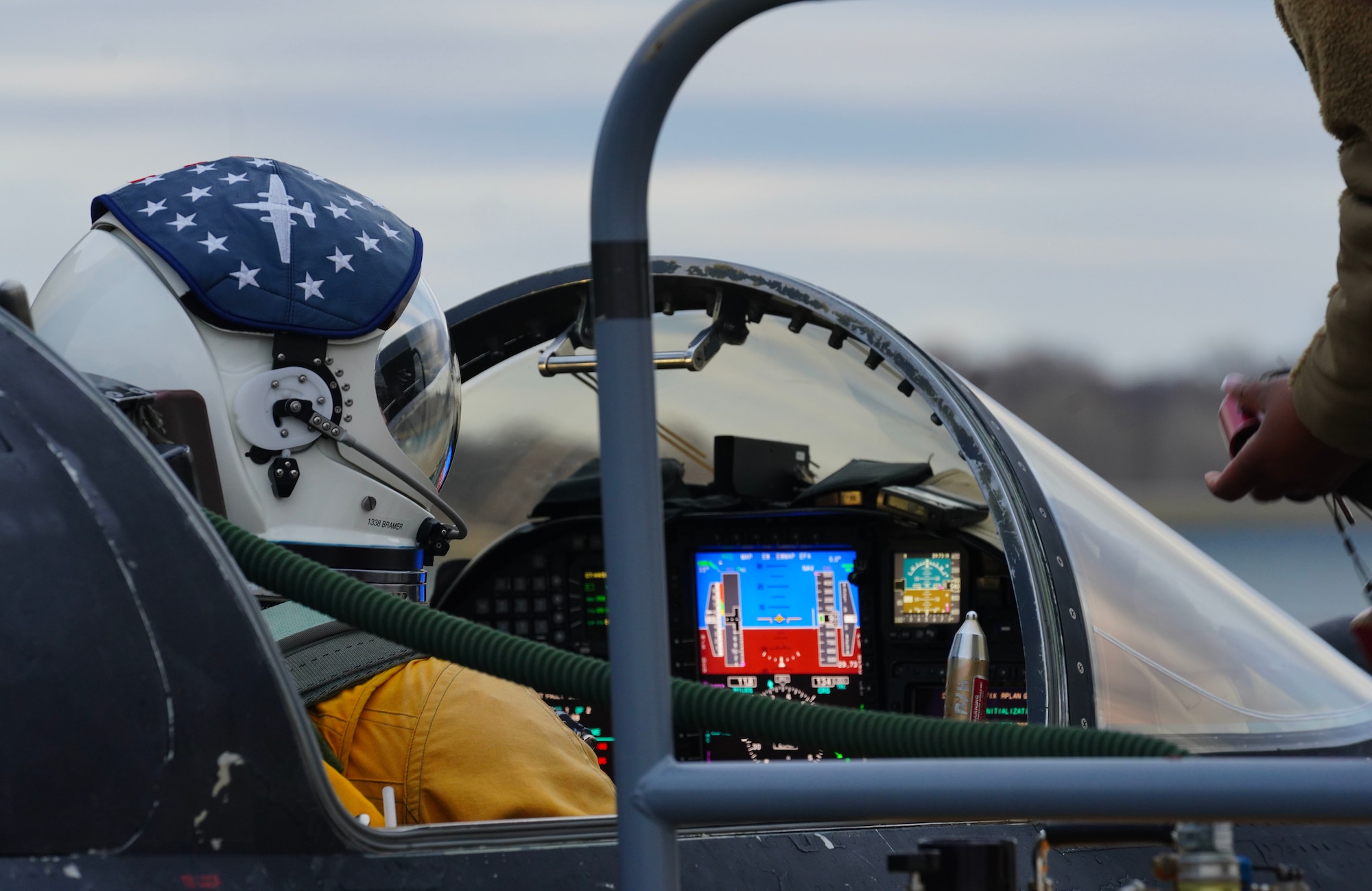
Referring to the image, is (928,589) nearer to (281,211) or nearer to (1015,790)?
(281,211)

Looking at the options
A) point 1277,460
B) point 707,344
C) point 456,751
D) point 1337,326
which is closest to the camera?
point 1337,326

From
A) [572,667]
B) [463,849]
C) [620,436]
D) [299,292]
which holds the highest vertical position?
[299,292]

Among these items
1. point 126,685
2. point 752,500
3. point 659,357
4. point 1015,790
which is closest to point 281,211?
point 126,685

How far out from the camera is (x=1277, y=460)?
3.30ft

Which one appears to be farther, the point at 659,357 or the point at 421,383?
the point at 659,357

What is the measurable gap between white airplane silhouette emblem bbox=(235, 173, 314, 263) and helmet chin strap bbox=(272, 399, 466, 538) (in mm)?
174

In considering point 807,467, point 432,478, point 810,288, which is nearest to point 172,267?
point 432,478

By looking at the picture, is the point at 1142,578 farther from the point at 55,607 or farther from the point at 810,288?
the point at 55,607

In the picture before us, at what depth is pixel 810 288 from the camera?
2352 millimetres

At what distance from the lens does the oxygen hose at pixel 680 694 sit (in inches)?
27.8

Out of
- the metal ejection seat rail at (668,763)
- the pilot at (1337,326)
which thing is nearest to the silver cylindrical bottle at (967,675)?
the pilot at (1337,326)

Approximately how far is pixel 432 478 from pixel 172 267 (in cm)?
50

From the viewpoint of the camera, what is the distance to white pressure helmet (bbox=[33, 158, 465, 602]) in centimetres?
153

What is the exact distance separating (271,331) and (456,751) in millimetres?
567
